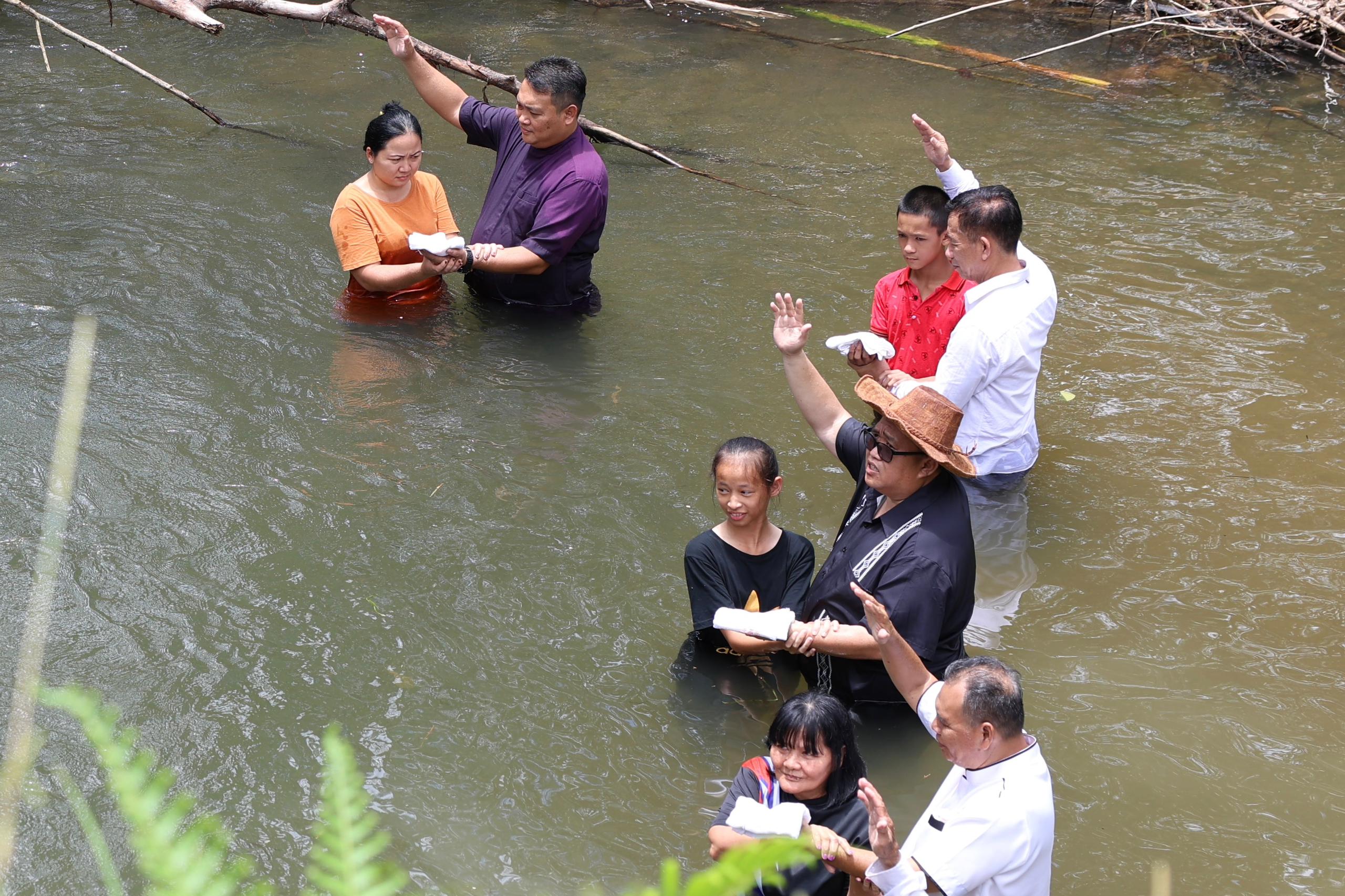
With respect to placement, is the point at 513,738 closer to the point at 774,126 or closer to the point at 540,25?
the point at 774,126

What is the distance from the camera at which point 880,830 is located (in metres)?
3.05

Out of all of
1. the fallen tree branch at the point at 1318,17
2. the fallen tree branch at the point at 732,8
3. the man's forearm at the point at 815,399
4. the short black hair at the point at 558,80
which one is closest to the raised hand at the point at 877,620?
the man's forearm at the point at 815,399

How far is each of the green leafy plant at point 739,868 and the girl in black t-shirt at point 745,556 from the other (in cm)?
318

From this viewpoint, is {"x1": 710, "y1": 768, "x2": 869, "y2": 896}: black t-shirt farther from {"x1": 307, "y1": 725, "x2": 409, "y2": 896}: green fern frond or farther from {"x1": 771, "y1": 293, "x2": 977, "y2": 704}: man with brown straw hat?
{"x1": 307, "y1": 725, "x2": 409, "y2": 896}: green fern frond

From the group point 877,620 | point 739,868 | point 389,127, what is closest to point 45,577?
point 389,127

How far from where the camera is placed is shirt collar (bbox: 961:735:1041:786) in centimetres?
307

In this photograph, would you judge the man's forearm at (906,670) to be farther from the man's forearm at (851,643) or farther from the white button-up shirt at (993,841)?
the white button-up shirt at (993,841)

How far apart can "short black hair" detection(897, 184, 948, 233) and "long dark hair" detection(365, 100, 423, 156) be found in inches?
102

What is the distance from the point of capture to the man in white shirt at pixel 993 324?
190 inches

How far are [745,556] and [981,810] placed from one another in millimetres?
1408

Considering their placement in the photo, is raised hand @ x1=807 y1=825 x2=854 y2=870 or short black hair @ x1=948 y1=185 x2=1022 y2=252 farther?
short black hair @ x1=948 y1=185 x2=1022 y2=252

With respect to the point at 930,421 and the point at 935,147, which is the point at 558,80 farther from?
the point at 930,421

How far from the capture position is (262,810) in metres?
3.92

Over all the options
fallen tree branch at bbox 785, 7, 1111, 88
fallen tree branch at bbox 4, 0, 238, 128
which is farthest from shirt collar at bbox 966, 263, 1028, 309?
fallen tree branch at bbox 785, 7, 1111, 88
